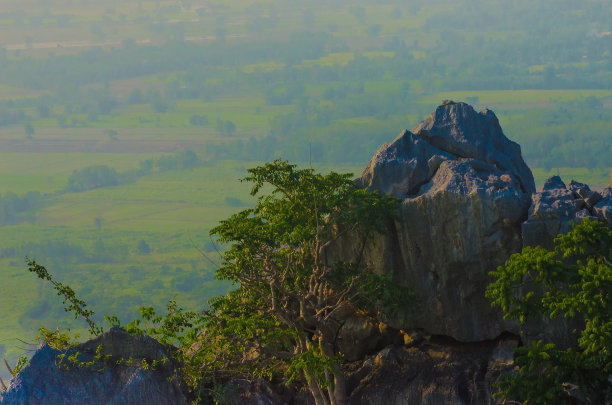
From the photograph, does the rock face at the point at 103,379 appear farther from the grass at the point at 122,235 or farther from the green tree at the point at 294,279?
the grass at the point at 122,235

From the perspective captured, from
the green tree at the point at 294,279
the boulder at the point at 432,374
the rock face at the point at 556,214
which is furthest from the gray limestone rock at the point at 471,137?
the boulder at the point at 432,374

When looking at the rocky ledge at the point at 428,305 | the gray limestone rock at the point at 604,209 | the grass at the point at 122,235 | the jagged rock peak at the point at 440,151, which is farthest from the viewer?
the grass at the point at 122,235

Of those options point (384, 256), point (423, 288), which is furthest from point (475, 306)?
point (384, 256)

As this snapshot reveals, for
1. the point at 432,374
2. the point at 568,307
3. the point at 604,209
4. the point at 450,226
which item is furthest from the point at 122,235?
the point at 568,307

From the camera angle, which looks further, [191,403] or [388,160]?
[388,160]

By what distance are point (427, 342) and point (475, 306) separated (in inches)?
66.5

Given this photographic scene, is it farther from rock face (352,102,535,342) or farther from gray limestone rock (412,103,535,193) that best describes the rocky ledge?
gray limestone rock (412,103,535,193)

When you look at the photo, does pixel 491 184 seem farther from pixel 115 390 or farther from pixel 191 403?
pixel 115 390

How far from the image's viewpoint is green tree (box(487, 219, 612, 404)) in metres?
15.3

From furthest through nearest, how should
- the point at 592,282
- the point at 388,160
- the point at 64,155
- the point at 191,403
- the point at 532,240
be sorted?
the point at 64,155
the point at 388,160
the point at 191,403
the point at 532,240
the point at 592,282

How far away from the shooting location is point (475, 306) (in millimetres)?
19828

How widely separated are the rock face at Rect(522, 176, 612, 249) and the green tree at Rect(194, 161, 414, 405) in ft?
10.9

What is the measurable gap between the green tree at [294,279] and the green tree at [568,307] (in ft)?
12.5

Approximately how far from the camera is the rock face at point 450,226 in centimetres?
1903
